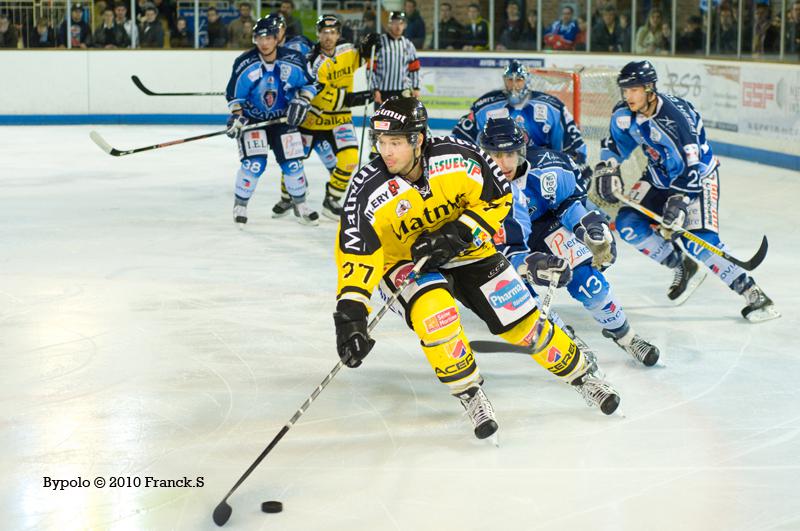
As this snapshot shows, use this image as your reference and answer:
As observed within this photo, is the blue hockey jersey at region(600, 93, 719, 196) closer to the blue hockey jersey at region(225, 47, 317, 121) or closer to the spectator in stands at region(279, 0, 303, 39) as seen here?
the blue hockey jersey at region(225, 47, 317, 121)

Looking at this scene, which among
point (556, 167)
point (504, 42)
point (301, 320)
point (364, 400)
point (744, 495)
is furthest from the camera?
point (504, 42)

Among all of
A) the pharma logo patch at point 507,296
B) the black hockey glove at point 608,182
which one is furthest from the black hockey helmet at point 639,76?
the pharma logo patch at point 507,296

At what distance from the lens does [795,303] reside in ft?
18.6

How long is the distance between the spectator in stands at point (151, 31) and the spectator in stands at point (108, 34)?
0.23 meters

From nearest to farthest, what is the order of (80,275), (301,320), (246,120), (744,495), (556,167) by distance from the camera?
(744,495) → (556,167) → (301,320) → (80,275) → (246,120)

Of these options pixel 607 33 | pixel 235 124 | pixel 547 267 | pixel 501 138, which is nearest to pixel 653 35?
pixel 607 33

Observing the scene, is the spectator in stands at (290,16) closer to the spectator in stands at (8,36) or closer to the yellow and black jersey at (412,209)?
the spectator in stands at (8,36)

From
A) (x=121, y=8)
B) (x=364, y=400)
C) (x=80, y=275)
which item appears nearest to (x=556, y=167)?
(x=364, y=400)

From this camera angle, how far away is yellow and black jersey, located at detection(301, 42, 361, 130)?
26.5 ft

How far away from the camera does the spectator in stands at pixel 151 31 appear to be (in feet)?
45.7

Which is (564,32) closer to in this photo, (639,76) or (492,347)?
(639,76)

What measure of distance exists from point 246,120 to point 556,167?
3.44 meters

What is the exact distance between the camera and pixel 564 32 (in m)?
13.3

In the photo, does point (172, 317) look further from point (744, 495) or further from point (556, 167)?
point (744, 495)
